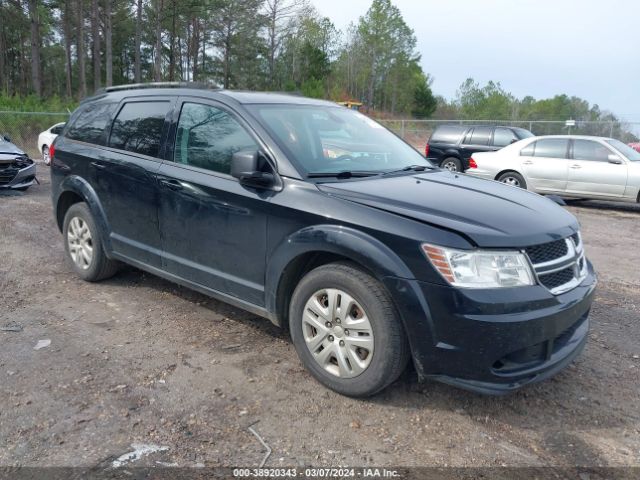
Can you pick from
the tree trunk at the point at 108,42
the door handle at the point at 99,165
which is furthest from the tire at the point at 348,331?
the tree trunk at the point at 108,42

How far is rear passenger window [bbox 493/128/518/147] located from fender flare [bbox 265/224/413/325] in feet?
41.6

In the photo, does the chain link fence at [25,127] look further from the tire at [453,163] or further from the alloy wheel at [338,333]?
the alloy wheel at [338,333]

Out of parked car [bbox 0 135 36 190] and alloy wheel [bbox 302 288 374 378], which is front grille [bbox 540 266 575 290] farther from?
parked car [bbox 0 135 36 190]

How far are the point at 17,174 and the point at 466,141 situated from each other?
10.9 m

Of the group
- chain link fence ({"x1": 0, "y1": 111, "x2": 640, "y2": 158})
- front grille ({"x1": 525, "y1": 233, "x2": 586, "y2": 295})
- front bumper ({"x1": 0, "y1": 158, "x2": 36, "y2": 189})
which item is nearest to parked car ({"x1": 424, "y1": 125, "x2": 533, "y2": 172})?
chain link fence ({"x1": 0, "y1": 111, "x2": 640, "y2": 158})

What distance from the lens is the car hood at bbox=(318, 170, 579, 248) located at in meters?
3.02

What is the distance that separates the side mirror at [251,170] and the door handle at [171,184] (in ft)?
2.32

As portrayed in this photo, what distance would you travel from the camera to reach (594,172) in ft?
36.3

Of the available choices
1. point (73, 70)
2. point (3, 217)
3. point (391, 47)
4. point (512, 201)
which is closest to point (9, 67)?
point (73, 70)

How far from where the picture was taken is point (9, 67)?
182ft

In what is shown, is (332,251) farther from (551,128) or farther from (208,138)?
(551,128)

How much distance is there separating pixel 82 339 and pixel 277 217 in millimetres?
1835

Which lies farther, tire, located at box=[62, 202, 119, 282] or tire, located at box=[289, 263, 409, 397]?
tire, located at box=[62, 202, 119, 282]

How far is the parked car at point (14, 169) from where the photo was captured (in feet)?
35.1
